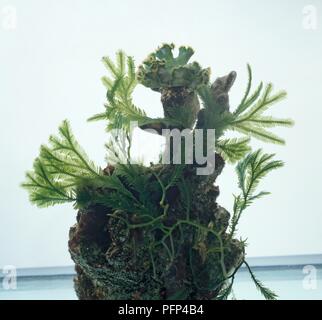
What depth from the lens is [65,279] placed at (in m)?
2.51

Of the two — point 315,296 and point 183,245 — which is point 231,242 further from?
point 315,296

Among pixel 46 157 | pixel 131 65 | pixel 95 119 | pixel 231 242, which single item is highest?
pixel 131 65

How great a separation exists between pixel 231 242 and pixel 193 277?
0.81 ft

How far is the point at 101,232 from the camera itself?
2.03 meters

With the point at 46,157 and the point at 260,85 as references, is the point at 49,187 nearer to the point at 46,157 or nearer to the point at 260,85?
the point at 46,157

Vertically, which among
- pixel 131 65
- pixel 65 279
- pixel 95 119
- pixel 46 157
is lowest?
pixel 65 279

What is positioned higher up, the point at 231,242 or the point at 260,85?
the point at 260,85
